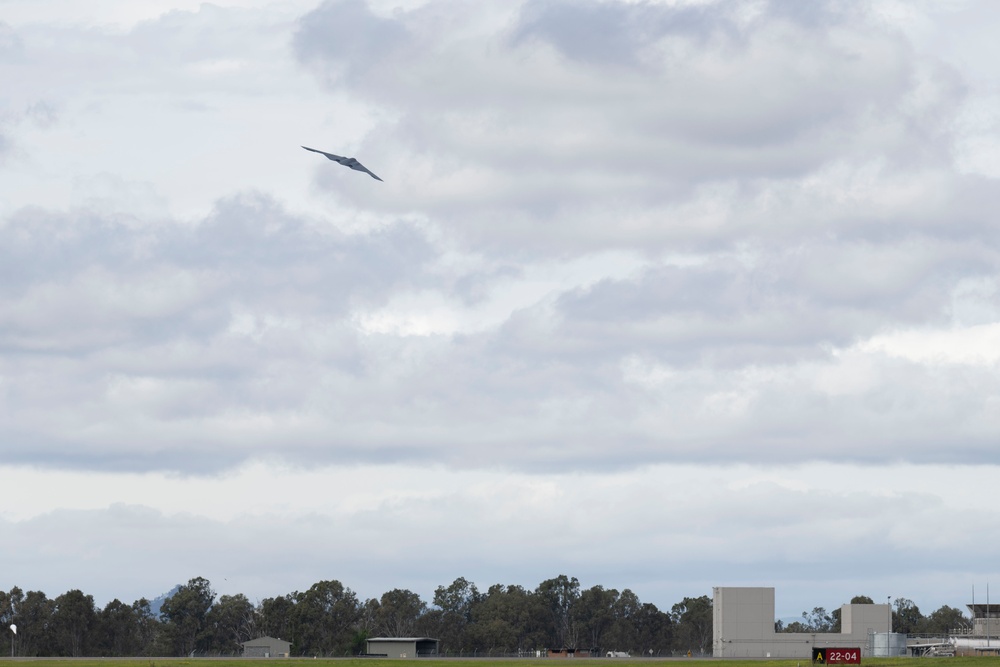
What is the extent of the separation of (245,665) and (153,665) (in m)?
9.80

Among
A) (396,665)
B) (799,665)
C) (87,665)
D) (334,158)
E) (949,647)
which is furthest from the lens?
(949,647)

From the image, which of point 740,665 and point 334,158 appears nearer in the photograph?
point 334,158

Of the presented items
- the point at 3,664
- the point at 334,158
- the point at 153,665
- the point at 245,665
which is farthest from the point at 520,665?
the point at 334,158

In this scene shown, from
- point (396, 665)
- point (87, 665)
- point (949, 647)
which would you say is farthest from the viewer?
point (949, 647)

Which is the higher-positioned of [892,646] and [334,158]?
[334,158]

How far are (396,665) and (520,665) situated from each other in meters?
19.6

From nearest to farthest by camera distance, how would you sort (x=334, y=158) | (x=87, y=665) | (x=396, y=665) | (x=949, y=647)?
1. (x=334, y=158)
2. (x=87, y=665)
3. (x=396, y=665)
4. (x=949, y=647)

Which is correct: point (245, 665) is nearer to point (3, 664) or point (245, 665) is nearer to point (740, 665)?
point (3, 664)

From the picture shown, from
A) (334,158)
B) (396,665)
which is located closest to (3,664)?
(396,665)

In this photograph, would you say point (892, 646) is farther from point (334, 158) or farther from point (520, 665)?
point (334, 158)

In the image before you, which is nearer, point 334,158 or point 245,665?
point 334,158

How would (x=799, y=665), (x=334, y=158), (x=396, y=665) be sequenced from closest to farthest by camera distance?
(x=334, y=158) → (x=799, y=665) → (x=396, y=665)

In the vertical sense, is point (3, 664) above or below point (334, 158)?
below

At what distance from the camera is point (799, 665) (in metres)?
139
